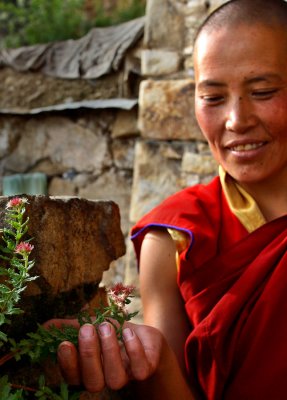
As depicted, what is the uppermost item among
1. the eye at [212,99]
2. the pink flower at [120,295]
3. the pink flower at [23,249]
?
the eye at [212,99]

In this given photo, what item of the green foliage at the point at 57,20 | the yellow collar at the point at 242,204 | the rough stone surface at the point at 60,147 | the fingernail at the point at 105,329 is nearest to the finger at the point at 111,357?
the fingernail at the point at 105,329

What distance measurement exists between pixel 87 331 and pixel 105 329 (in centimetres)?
3

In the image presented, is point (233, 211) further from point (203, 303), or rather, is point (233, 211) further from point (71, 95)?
point (71, 95)

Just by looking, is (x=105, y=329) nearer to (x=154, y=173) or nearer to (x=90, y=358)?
(x=90, y=358)

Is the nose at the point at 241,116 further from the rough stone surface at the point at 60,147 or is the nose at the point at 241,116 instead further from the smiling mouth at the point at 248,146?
the rough stone surface at the point at 60,147

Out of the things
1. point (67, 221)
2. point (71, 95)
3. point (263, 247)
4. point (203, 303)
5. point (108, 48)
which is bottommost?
point (203, 303)

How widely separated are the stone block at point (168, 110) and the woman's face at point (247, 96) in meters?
1.45

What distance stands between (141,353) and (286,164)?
0.84 metres

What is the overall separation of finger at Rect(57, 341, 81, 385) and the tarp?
3.26 meters

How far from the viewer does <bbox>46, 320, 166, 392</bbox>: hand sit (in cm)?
100

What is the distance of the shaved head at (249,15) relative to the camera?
64.5 inches

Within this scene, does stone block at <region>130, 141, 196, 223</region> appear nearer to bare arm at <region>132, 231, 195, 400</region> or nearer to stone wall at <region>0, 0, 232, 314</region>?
stone wall at <region>0, 0, 232, 314</region>

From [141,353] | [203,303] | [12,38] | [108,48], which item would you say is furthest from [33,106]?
[141,353]

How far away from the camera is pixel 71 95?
14.5 feet
